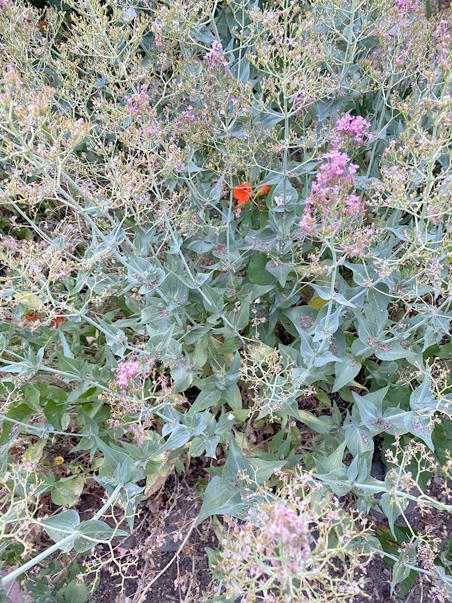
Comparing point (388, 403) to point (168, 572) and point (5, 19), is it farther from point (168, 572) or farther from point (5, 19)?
point (5, 19)

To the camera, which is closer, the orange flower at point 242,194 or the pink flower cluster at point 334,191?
the pink flower cluster at point 334,191

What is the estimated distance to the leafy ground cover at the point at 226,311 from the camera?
1954 millimetres

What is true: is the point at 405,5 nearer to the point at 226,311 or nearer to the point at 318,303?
the point at 318,303

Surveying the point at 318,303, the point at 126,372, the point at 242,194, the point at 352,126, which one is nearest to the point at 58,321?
the point at 126,372

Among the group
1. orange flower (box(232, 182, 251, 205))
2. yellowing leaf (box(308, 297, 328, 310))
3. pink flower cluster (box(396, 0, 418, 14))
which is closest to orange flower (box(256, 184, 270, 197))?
orange flower (box(232, 182, 251, 205))

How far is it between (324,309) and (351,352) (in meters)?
0.39

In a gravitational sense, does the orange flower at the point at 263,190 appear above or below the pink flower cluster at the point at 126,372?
above

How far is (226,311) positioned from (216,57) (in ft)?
4.87

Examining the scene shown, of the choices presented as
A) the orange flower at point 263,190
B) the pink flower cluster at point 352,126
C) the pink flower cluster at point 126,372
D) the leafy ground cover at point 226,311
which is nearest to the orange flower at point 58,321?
the leafy ground cover at point 226,311

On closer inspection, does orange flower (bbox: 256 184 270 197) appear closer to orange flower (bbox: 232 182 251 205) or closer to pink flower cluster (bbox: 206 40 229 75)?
orange flower (bbox: 232 182 251 205)

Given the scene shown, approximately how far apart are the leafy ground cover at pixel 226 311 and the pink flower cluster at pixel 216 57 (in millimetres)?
17

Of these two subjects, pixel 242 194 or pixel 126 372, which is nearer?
pixel 126 372

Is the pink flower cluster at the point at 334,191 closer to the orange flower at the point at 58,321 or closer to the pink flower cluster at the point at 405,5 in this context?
the pink flower cluster at the point at 405,5

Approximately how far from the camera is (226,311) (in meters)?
2.74
